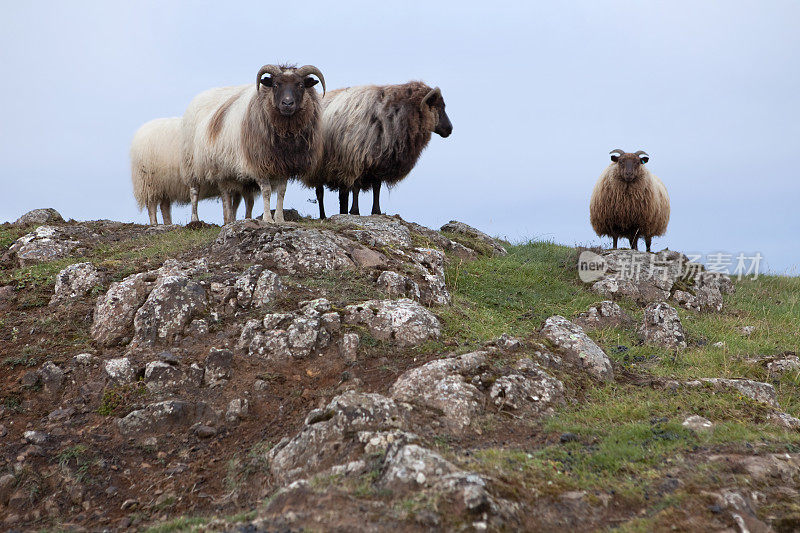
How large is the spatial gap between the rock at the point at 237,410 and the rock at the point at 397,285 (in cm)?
292

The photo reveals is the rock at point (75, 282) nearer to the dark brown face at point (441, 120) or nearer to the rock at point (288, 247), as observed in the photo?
the rock at point (288, 247)

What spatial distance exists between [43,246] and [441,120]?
835 centimetres

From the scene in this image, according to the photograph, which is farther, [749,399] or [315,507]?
[749,399]

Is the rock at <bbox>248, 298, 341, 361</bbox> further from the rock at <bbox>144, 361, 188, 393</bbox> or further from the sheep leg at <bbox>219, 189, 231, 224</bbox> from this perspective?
the sheep leg at <bbox>219, 189, 231, 224</bbox>

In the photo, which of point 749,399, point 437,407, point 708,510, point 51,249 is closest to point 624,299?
point 749,399

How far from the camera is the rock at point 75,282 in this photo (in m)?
8.87

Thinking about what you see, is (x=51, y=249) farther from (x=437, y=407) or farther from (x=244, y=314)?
(x=437, y=407)

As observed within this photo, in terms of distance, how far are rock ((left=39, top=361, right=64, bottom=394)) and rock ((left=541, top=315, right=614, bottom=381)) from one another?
219 inches

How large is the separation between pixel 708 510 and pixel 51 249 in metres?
10.8

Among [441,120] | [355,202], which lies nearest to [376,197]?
[355,202]

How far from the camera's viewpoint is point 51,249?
11.2 meters

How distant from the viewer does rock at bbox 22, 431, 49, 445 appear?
20.2ft

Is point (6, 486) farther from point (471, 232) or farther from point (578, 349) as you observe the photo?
point (471, 232)

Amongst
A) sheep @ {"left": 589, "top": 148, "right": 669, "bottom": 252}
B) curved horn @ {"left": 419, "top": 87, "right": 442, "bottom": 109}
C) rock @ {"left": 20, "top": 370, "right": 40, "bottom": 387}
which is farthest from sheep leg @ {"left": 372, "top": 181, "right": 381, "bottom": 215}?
rock @ {"left": 20, "top": 370, "right": 40, "bottom": 387}
